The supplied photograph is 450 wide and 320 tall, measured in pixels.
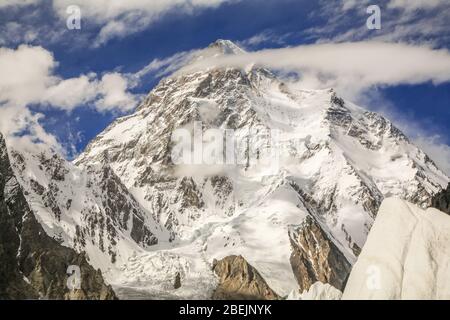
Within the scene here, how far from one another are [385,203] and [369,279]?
28.2 ft

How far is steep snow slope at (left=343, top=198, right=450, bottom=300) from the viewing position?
184 ft

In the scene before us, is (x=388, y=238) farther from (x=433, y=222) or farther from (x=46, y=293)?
(x=46, y=293)
